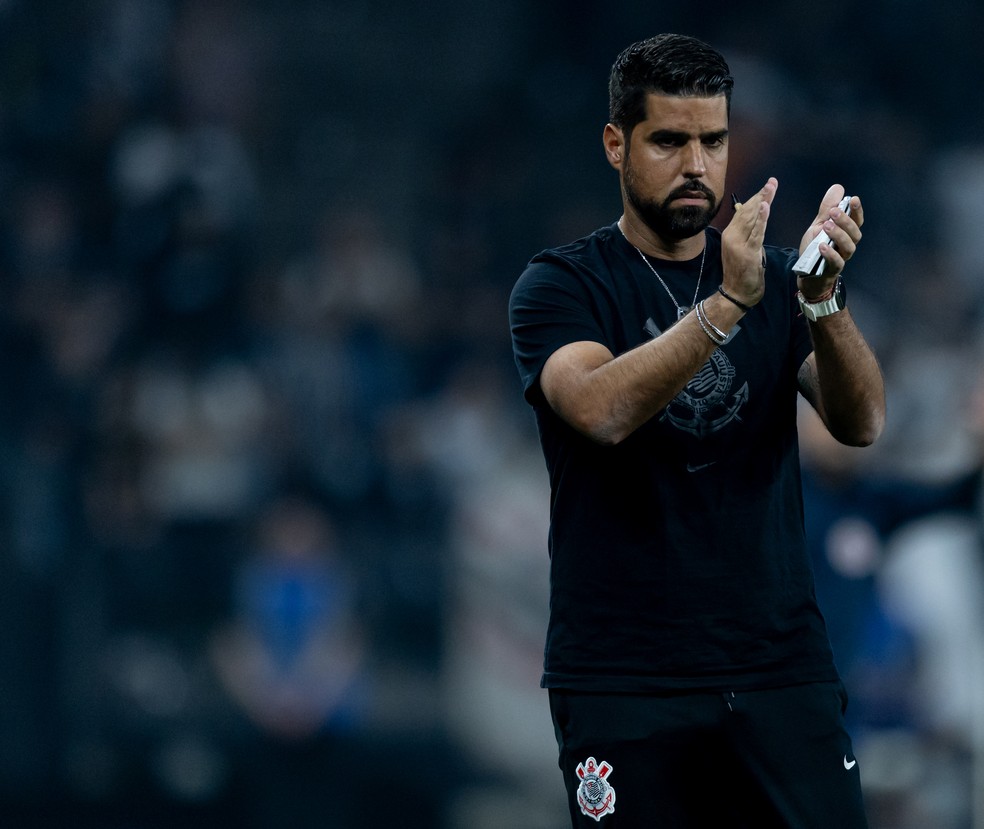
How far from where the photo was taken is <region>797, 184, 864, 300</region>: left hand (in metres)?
2.93

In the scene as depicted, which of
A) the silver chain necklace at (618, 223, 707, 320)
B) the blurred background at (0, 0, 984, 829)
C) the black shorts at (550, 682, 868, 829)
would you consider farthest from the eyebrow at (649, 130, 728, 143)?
the blurred background at (0, 0, 984, 829)

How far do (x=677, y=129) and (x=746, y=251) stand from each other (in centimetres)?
39

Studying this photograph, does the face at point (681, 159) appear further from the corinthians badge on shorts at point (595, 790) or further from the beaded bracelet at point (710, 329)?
the corinthians badge on shorts at point (595, 790)

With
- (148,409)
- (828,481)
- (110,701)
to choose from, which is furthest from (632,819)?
(148,409)

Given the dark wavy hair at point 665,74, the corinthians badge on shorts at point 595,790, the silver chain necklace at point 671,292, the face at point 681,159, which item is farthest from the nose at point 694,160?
the corinthians badge on shorts at point 595,790

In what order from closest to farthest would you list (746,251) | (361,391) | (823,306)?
(746,251)
(823,306)
(361,391)

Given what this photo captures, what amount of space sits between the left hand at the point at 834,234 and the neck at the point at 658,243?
370mm

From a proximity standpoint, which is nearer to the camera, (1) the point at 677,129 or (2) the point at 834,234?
(2) the point at 834,234

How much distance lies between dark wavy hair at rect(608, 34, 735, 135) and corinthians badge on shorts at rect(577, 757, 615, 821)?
126 cm

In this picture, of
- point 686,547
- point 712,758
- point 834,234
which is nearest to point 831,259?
point 834,234

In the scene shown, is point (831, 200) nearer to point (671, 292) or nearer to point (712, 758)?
point (671, 292)

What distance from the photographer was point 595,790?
3193 mm

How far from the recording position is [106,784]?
7371 millimetres

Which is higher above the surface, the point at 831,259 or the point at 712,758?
the point at 831,259
